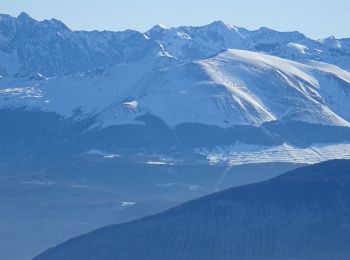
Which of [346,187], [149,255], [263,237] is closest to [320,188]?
[346,187]

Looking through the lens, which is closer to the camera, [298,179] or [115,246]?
[115,246]

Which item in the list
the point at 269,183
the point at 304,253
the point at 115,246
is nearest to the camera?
the point at 304,253

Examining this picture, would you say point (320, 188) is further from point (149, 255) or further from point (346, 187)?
point (149, 255)

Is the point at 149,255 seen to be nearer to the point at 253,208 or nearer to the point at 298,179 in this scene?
the point at 253,208

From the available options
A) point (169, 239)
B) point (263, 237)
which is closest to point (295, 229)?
point (263, 237)

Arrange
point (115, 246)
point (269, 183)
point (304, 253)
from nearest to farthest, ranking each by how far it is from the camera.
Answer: point (304, 253) → point (115, 246) → point (269, 183)

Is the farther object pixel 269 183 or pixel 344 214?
pixel 269 183
